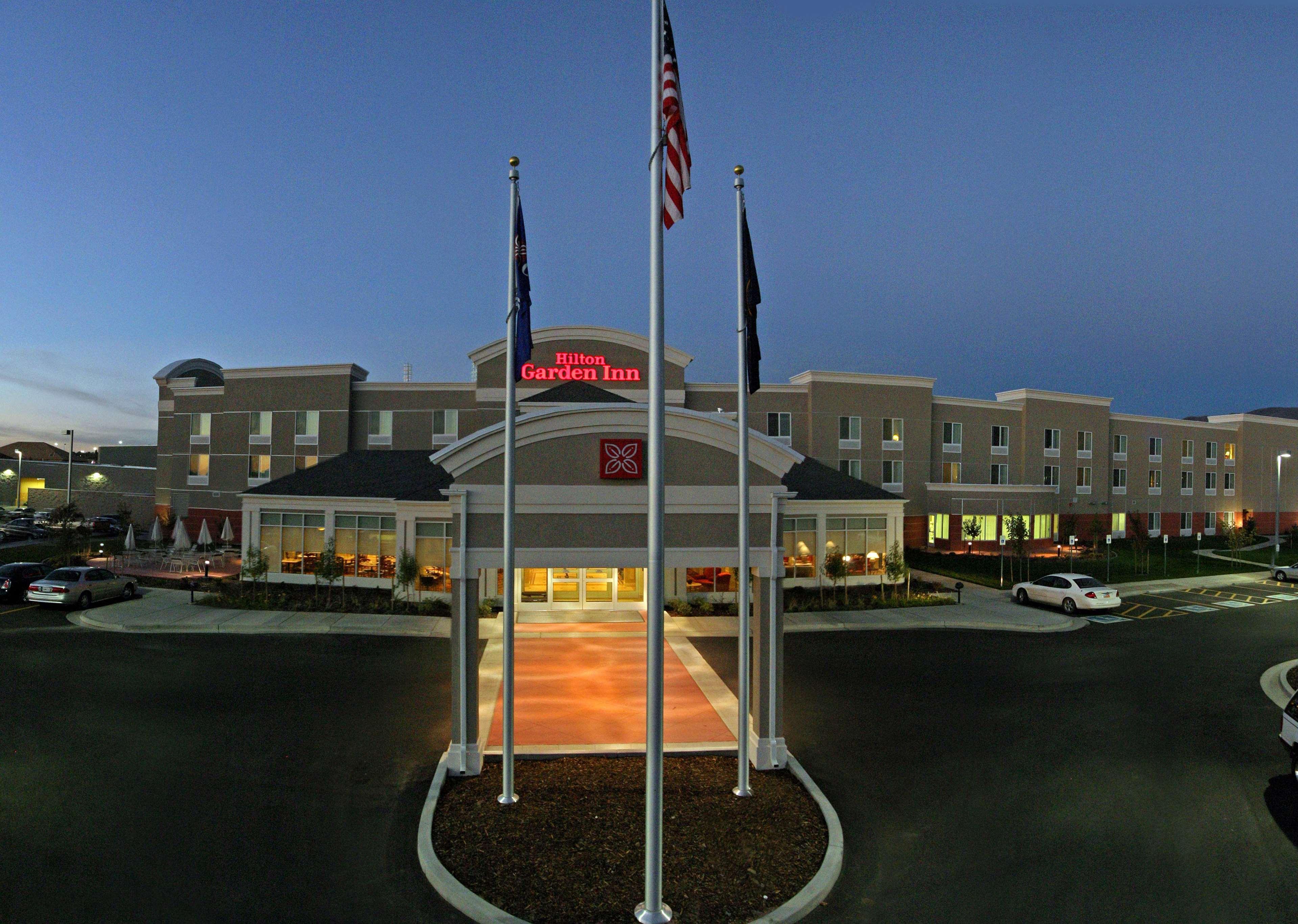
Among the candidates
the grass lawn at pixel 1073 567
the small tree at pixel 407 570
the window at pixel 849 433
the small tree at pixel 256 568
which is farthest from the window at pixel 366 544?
the window at pixel 849 433

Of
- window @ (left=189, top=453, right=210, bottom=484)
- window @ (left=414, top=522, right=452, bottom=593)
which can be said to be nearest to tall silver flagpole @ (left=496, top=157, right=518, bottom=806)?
window @ (left=414, top=522, right=452, bottom=593)

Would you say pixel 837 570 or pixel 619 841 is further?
pixel 837 570

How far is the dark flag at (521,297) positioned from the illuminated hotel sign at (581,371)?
27.8 metres

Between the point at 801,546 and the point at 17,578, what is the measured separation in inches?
1201

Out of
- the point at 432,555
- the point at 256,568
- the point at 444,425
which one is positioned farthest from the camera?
Result: the point at 444,425

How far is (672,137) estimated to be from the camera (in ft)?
23.9

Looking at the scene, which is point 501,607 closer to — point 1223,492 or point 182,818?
point 182,818

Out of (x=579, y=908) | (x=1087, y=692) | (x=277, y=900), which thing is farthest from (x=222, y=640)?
(x=1087, y=692)

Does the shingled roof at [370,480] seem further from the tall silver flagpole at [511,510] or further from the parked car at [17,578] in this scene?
the tall silver flagpole at [511,510]

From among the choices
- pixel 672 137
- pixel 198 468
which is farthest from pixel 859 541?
pixel 198 468

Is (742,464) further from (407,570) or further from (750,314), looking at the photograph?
(407,570)

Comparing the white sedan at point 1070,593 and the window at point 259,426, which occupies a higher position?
the window at point 259,426

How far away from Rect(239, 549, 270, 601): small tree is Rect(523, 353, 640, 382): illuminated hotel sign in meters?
16.3

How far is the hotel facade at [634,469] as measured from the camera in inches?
451
